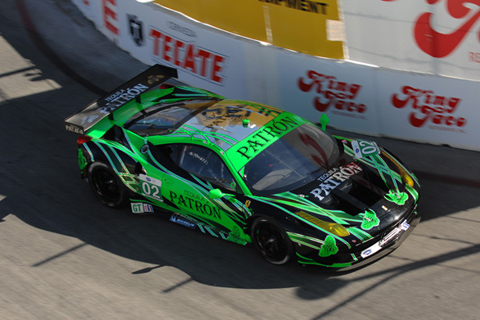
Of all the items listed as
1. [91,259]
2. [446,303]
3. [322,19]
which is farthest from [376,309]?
[322,19]

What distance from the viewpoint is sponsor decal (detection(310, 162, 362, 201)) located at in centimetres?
657

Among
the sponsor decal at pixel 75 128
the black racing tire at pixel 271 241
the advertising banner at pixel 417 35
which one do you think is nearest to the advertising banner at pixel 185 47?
the advertising banner at pixel 417 35

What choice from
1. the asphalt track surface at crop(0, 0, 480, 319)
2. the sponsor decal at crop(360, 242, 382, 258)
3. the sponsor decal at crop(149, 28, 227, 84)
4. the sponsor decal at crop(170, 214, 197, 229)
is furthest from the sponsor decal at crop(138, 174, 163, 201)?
the sponsor decal at crop(149, 28, 227, 84)

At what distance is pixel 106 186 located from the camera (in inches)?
319

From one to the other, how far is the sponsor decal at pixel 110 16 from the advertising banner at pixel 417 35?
19.1ft

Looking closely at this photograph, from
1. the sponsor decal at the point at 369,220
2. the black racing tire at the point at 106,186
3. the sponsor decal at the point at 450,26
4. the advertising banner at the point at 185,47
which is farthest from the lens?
the advertising banner at the point at 185,47

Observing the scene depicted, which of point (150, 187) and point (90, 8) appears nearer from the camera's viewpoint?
point (150, 187)

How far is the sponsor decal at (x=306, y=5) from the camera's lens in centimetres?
920

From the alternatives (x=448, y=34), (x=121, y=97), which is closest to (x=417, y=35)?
(x=448, y=34)

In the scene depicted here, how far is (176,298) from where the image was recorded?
251 inches

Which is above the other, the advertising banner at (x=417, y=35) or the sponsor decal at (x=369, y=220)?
the advertising banner at (x=417, y=35)

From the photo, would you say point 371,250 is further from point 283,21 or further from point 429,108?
point 283,21

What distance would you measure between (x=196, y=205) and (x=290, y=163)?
1.27 metres

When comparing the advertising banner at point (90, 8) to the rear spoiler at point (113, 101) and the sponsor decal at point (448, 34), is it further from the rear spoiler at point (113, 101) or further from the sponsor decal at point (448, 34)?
the sponsor decal at point (448, 34)
